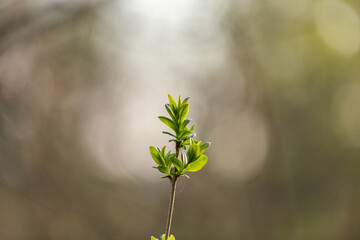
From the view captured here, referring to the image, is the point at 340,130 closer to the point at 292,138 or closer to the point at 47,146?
the point at 292,138

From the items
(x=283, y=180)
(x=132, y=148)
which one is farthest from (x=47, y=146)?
(x=283, y=180)

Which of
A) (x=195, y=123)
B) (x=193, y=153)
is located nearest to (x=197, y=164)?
(x=193, y=153)

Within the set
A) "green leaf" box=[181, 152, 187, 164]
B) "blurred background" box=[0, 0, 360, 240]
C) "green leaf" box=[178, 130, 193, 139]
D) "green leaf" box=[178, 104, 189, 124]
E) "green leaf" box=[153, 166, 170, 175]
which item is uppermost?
"blurred background" box=[0, 0, 360, 240]

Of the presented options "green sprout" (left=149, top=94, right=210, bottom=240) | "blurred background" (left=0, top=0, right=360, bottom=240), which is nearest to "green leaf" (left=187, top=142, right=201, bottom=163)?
"green sprout" (left=149, top=94, right=210, bottom=240)

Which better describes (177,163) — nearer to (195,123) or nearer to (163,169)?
(163,169)

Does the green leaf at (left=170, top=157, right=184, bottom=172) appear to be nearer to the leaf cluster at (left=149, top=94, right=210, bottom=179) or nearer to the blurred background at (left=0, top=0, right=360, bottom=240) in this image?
the leaf cluster at (left=149, top=94, right=210, bottom=179)

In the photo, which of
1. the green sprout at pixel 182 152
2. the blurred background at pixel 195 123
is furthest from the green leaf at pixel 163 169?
the blurred background at pixel 195 123

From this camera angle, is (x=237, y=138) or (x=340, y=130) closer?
(x=340, y=130)

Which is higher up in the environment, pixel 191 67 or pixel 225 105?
pixel 191 67
